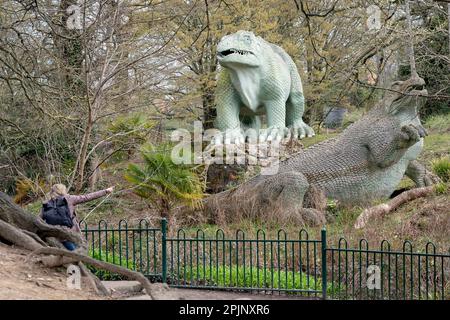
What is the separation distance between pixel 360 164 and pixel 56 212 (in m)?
7.98

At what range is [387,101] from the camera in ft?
48.6

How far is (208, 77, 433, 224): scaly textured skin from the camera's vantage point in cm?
1423

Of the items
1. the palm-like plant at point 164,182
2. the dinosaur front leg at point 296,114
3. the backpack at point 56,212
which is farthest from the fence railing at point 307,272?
the dinosaur front leg at point 296,114

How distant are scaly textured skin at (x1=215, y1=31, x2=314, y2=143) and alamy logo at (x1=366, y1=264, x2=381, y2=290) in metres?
7.34

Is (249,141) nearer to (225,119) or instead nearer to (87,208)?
(225,119)

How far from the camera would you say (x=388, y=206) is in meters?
13.5

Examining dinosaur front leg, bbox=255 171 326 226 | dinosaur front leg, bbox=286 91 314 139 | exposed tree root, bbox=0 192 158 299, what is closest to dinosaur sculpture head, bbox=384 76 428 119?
dinosaur front leg, bbox=255 171 326 226

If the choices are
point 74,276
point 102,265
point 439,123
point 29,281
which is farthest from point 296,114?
point 29,281

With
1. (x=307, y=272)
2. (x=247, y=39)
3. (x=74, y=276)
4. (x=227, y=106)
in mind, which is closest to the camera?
(x=74, y=276)

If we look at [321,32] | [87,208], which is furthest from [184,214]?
[321,32]

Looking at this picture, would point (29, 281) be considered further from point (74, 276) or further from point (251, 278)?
point (251, 278)

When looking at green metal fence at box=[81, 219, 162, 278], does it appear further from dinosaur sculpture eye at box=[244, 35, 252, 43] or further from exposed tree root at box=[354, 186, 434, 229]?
dinosaur sculpture eye at box=[244, 35, 252, 43]

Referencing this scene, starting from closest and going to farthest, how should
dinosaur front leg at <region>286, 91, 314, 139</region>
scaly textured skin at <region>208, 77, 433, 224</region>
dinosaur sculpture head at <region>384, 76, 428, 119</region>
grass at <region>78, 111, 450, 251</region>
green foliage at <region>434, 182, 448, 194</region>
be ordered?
grass at <region>78, 111, 450, 251</region>, green foliage at <region>434, 182, 448, 194</region>, scaly textured skin at <region>208, 77, 433, 224</region>, dinosaur sculpture head at <region>384, 76, 428, 119</region>, dinosaur front leg at <region>286, 91, 314, 139</region>
